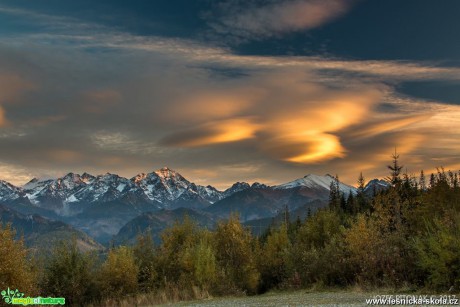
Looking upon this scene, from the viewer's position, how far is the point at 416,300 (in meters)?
21.2

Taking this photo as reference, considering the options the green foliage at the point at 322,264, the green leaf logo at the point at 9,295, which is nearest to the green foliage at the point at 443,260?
the green foliage at the point at 322,264

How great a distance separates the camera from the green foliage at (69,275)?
3416cm

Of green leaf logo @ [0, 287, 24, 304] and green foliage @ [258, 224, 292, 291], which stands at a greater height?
green leaf logo @ [0, 287, 24, 304]

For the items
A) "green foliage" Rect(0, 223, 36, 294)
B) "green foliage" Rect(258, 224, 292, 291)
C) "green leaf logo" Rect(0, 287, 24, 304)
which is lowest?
"green foliage" Rect(258, 224, 292, 291)

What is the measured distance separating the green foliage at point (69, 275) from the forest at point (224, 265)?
7 cm

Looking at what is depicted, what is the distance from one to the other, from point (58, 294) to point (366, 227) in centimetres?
2539

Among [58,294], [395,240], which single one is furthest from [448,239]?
[58,294]

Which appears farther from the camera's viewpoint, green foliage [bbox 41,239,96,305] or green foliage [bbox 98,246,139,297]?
green foliage [bbox 98,246,139,297]

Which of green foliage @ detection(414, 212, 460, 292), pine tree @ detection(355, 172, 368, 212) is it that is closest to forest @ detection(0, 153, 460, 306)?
green foliage @ detection(414, 212, 460, 292)

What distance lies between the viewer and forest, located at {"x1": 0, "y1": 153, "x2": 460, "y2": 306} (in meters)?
27.2

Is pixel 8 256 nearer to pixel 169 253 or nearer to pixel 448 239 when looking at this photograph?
pixel 169 253

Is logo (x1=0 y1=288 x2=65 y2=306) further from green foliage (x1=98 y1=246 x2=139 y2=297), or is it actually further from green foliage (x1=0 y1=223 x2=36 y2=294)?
green foliage (x1=98 y1=246 x2=139 y2=297)

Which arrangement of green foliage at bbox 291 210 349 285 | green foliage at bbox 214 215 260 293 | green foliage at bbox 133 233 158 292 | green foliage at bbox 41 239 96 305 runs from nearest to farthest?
1. green foliage at bbox 41 239 96 305
2. green foliage at bbox 291 210 349 285
3. green foliage at bbox 133 233 158 292
4. green foliage at bbox 214 215 260 293

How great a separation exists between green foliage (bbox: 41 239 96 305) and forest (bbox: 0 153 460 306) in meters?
0.07
